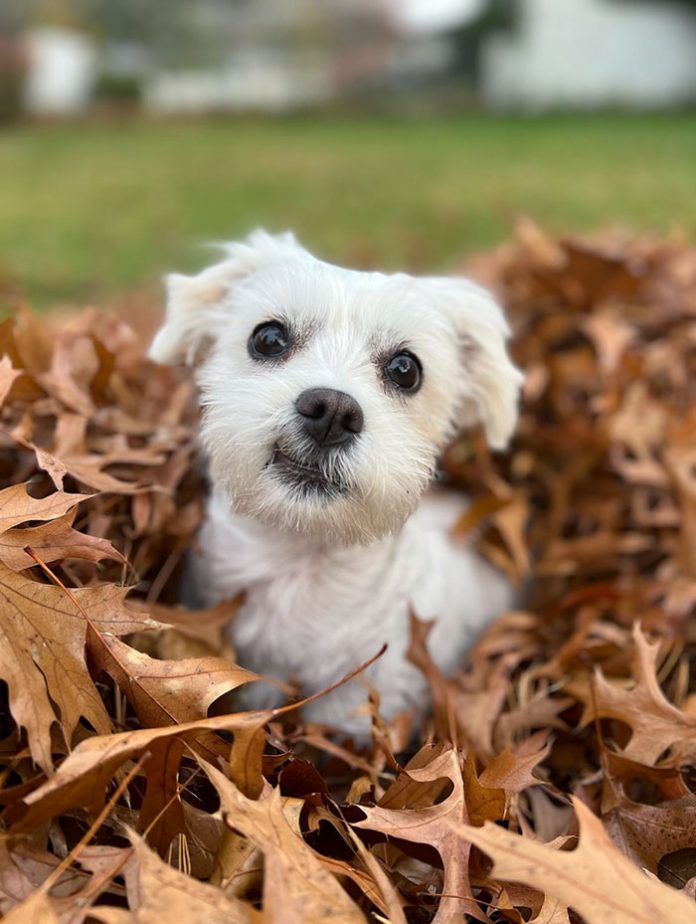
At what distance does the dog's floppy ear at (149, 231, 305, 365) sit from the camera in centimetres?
272

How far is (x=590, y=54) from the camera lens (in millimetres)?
27797

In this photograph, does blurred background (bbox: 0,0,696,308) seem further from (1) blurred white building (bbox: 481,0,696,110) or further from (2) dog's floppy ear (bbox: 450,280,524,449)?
(2) dog's floppy ear (bbox: 450,280,524,449)

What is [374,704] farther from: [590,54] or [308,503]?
[590,54]

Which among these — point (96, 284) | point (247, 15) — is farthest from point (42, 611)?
point (247, 15)

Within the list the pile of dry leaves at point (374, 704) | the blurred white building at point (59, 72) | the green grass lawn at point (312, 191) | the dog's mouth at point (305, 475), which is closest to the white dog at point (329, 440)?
the dog's mouth at point (305, 475)

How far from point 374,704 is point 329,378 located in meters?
0.90

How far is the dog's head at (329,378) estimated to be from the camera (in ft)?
7.13

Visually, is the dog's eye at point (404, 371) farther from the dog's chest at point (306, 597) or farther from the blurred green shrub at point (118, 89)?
the blurred green shrub at point (118, 89)

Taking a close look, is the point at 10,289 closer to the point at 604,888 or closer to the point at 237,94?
the point at 604,888

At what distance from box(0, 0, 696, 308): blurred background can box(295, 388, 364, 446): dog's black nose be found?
1.28 m

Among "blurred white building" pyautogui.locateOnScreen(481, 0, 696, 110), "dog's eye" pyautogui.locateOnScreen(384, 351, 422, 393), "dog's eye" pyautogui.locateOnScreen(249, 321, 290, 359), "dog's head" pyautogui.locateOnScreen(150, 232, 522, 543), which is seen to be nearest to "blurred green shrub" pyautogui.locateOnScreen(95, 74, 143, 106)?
"blurred white building" pyautogui.locateOnScreen(481, 0, 696, 110)

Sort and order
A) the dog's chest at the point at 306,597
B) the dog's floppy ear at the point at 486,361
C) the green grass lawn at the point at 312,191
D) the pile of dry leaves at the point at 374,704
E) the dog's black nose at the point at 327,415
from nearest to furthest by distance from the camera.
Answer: the pile of dry leaves at the point at 374,704 → the dog's black nose at the point at 327,415 → the dog's chest at the point at 306,597 → the dog's floppy ear at the point at 486,361 → the green grass lawn at the point at 312,191

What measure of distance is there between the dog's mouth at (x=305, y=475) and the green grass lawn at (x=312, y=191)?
397 centimetres

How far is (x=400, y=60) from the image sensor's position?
27594 mm
